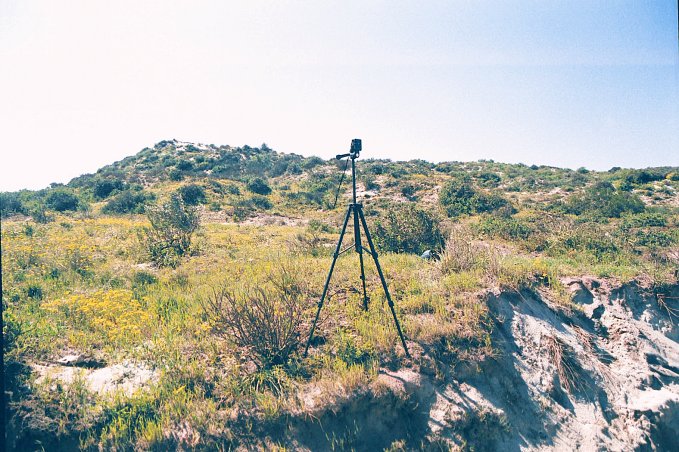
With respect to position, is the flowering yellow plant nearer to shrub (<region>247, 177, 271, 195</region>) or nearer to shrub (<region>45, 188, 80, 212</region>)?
shrub (<region>45, 188, 80, 212</region>)

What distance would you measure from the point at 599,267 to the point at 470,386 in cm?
501

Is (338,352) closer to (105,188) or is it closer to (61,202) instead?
(61,202)

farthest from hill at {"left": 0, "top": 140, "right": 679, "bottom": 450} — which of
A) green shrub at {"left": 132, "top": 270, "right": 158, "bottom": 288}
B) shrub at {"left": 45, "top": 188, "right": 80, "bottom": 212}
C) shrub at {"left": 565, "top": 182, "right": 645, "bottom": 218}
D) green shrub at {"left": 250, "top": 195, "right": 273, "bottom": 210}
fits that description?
green shrub at {"left": 250, "top": 195, "right": 273, "bottom": 210}

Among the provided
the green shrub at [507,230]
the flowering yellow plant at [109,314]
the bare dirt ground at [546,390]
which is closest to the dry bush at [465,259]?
the bare dirt ground at [546,390]

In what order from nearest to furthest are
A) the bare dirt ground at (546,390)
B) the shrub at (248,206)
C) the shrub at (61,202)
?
the bare dirt ground at (546,390), the shrub at (61,202), the shrub at (248,206)

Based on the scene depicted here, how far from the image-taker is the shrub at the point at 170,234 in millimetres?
9864

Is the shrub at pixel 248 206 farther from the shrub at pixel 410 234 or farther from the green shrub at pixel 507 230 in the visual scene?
the green shrub at pixel 507 230

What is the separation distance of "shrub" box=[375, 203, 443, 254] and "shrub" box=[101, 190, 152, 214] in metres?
16.0

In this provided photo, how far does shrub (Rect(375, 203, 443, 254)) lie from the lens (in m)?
10.8

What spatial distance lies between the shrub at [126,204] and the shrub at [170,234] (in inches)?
367

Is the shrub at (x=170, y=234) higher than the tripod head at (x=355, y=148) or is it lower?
lower

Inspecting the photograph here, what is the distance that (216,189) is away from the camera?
27453 mm

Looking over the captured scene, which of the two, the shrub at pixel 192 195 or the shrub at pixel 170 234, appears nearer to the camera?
the shrub at pixel 170 234

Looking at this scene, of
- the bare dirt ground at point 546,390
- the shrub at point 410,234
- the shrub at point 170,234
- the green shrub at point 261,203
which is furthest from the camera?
the green shrub at point 261,203
